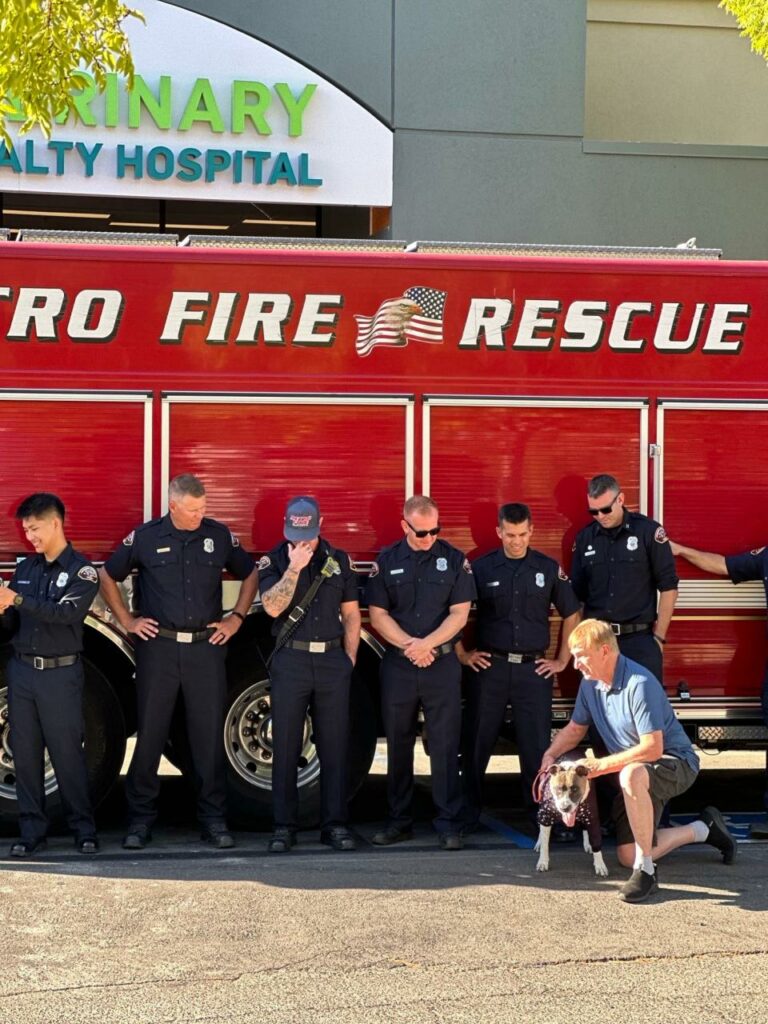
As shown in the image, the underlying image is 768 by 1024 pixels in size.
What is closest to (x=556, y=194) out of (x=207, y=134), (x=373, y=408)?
(x=207, y=134)

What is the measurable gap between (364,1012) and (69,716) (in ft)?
9.48

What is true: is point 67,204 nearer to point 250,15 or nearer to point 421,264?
point 250,15

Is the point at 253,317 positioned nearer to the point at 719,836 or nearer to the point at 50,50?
the point at 50,50

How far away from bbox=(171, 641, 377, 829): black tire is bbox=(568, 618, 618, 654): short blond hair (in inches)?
68.3

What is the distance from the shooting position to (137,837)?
294 inches

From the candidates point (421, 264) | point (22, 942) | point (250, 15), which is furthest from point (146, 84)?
point (22, 942)

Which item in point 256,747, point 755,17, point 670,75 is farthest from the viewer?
point 670,75

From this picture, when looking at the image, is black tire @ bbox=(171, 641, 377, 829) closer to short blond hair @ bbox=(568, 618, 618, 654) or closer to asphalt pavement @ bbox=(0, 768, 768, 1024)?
asphalt pavement @ bbox=(0, 768, 768, 1024)

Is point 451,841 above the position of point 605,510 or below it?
below

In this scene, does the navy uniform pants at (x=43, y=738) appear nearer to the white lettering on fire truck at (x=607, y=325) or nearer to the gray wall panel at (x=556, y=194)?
the white lettering on fire truck at (x=607, y=325)

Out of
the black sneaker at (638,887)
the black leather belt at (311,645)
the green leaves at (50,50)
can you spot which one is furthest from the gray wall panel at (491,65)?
the black sneaker at (638,887)

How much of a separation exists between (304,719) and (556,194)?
9.60m

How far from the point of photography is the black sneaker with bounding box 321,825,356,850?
7488 millimetres

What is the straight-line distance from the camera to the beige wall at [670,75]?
1644cm
